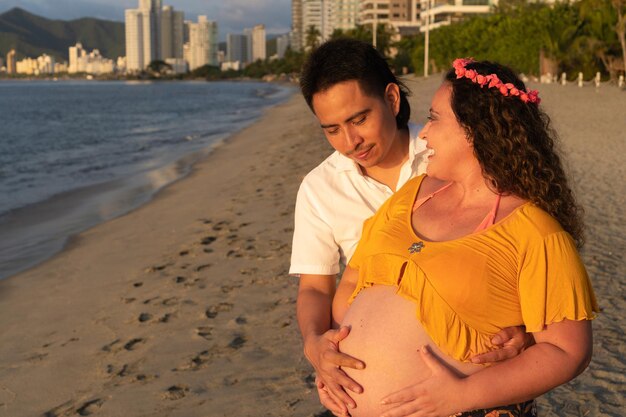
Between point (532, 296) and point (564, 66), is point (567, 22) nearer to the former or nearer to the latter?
point (564, 66)

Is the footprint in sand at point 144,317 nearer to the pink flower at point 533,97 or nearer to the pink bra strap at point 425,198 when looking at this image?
the pink bra strap at point 425,198

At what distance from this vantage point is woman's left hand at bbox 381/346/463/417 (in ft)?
6.11

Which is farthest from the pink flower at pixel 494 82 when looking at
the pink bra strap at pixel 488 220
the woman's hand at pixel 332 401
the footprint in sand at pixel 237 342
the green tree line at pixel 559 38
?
the green tree line at pixel 559 38

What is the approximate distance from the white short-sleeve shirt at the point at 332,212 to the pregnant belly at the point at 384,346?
32 centimetres

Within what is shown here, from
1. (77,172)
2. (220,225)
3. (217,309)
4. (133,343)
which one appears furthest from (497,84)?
(77,172)

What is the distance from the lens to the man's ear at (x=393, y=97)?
8.50 ft

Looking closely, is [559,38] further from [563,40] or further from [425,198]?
[425,198]

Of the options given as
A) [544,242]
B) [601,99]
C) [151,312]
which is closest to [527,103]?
[544,242]

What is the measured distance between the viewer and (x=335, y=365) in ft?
7.06

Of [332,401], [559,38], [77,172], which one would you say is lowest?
[77,172]

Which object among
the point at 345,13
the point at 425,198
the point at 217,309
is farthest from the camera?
the point at 345,13

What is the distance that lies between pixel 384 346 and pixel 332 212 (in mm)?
561

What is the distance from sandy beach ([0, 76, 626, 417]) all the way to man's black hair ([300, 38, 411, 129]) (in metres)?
2.18

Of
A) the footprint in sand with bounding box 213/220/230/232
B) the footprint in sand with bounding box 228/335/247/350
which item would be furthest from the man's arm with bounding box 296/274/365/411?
the footprint in sand with bounding box 213/220/230/232
